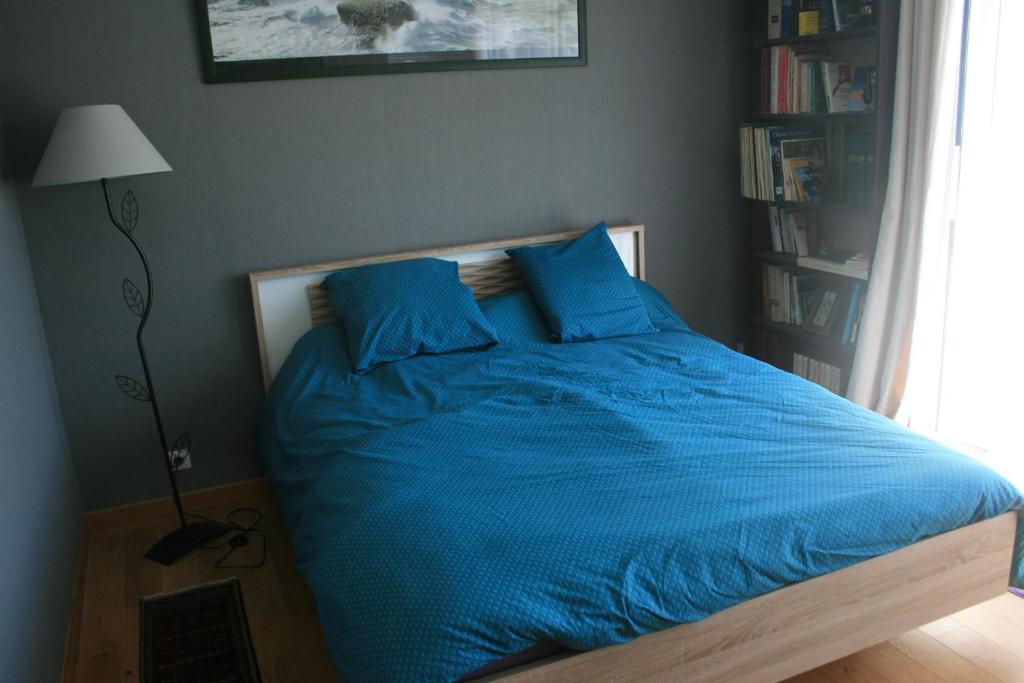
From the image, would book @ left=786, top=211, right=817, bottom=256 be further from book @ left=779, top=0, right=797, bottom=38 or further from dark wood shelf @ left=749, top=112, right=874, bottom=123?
book @ left=779, top=0, right=797, bottom=38

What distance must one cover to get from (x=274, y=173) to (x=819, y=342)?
2.34 m

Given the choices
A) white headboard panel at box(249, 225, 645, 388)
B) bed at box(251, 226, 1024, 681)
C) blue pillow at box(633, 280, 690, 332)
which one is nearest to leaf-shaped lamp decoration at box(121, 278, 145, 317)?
white headboard panel at box(249, 225, 645, 388)

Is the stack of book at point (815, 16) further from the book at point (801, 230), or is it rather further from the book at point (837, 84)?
the book at point (801, 230)

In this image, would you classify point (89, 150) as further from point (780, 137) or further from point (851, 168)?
point (851, 168)

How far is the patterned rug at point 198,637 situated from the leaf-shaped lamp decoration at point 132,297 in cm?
103

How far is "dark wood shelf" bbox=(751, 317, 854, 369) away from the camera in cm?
364

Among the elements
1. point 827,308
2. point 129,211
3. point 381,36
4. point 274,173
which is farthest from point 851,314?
point 129,211

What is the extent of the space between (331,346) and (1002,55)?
8.20ft

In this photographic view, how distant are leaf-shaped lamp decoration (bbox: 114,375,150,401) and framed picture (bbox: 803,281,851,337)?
2.70 meters

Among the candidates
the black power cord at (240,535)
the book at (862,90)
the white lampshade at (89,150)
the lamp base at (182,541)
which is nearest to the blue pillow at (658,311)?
the book at (862,90)

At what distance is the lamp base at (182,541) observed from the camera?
10.0 ft

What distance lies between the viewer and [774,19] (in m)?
3.68

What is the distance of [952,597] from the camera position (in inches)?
87.9

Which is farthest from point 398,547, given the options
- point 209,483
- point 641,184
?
point 641,184
